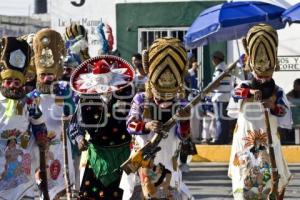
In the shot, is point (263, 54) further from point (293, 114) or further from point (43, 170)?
point (293, 114)

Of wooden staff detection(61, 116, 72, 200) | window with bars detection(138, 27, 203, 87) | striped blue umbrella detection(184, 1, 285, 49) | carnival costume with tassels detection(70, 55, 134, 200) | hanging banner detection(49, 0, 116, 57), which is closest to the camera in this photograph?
carnival costume with tassels detection(70, 55, 134, 200)

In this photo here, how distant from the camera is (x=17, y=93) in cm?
788

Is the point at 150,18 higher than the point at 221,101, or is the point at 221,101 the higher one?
the point at 150,18

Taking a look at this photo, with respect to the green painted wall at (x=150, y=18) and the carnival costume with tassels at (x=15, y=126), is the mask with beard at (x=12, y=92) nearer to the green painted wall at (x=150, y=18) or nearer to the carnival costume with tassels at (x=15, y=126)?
the carnival costume with tassels at (x=15, y=126)

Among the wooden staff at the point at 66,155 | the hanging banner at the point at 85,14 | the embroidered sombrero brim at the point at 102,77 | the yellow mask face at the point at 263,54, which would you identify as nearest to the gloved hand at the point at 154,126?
the embroidered sombrero brim at the point at 102,77

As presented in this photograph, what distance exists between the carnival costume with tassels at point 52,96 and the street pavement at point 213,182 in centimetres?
277

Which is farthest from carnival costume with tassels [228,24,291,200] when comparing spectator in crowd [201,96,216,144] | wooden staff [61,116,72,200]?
spectator in crowd [201,96,216,144]

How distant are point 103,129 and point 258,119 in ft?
4.61

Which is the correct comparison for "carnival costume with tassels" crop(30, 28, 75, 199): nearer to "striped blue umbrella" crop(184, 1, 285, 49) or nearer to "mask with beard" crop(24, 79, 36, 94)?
"mask with beard" crop(24, 79, 36, 94)

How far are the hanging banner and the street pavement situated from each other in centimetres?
464

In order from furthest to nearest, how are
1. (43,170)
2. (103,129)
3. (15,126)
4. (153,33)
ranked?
(153,33), (103,129), (43,170), (15,126)

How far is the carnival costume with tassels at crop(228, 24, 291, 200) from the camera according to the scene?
28.4 ft

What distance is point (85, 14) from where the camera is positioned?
771 inches

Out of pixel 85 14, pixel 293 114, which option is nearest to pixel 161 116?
pixel 293 114
